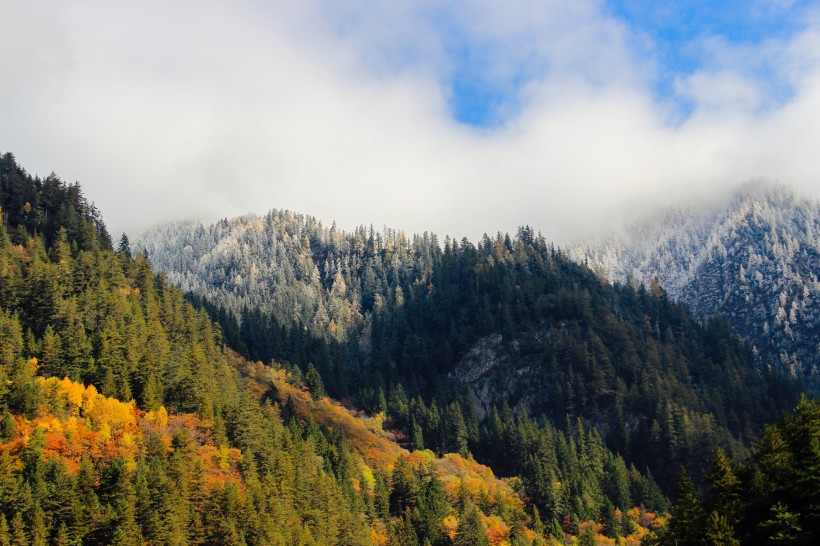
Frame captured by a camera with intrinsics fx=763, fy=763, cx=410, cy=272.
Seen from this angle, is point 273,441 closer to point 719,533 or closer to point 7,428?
point 7,428

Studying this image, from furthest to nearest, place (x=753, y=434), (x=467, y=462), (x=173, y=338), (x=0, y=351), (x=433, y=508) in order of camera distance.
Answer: (x=753, y=434) → (x=467, y=462) → (x=173, y=338) → (x=433, y=508) → (x=0, y=351)

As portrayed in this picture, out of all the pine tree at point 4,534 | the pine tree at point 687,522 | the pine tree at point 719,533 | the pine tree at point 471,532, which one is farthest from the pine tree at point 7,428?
the pine tree at point 719,533

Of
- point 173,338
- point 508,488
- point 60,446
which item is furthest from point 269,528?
point 508,488

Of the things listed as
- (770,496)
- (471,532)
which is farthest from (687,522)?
(471,532)

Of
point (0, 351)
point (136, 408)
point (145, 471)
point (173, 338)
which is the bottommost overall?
point (145, 471)

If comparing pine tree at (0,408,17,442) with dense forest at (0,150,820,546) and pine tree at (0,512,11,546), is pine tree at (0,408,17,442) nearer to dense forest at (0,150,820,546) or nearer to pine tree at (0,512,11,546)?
dense forest at (0,150,820,546)

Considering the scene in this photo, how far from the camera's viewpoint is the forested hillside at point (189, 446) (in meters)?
85.2

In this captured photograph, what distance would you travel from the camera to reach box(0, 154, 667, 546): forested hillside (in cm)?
8519

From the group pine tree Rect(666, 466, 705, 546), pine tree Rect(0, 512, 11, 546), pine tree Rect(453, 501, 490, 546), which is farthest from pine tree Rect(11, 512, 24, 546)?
pine tree Rect(666, 466, 705, 546)

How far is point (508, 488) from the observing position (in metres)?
147

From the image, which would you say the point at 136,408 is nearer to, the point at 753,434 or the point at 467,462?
the point at 467,462

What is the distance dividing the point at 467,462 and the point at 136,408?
246 ft

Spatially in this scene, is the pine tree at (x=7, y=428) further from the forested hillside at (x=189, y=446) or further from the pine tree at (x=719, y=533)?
the pine tree at (x=719, y=533)

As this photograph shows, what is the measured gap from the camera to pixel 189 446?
9825cm
